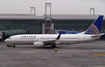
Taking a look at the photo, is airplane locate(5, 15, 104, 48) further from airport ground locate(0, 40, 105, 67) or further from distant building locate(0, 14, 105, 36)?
distant building locate(0, 14, 105, 36)

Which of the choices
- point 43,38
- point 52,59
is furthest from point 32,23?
point 52,59

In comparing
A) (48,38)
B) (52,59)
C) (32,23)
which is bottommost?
(52,59)

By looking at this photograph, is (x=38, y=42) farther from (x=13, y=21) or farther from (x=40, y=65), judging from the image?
(x=13, y=21)

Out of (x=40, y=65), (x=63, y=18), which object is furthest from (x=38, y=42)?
(x=63, y=18)

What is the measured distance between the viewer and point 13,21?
66812mm

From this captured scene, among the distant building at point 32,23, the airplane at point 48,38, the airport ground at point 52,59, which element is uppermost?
the distant building at point 32,23

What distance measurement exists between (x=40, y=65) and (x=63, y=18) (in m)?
51.6

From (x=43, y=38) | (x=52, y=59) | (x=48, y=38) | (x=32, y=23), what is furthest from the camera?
(x=32, y=23)

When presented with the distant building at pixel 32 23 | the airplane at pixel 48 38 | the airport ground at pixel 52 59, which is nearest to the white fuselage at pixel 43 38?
the airplane at pixel 48 38

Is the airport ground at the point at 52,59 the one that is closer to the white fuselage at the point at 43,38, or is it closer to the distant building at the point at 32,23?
the white fuselage at the point at 43,38

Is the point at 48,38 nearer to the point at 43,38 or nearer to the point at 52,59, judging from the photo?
the point at 43,38

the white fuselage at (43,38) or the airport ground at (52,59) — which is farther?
the white fuselage at (43,38)

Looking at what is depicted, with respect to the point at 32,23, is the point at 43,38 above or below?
below

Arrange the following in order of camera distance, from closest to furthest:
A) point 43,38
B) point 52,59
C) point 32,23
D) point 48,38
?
1. point 52,59
2. point 43,38
3. point 48,38
4. point 32,23
